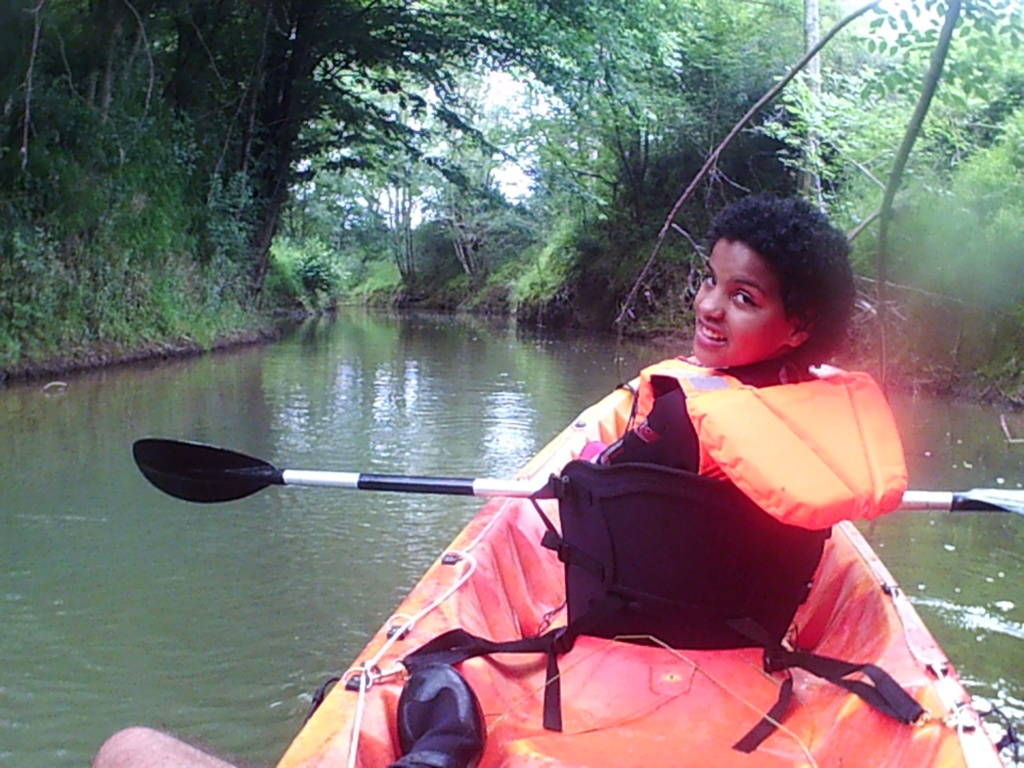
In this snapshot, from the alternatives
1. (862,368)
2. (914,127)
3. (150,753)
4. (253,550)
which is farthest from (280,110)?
(150,753)

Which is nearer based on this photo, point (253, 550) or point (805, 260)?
point (805, 260)

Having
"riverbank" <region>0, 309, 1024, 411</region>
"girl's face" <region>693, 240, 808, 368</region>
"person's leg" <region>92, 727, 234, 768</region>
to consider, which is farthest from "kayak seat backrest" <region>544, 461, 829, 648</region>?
"riverbank" <region>0, 309, 1024, 411</region>

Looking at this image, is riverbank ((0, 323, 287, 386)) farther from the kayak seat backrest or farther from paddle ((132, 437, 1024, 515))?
the kayak seat backrest

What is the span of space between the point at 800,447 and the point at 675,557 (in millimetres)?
352

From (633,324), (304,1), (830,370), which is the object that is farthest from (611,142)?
(830,370)

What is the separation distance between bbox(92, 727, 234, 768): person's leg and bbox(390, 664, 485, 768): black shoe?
0.31 meters

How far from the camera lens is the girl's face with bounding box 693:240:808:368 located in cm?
196

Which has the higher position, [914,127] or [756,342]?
[914,127]

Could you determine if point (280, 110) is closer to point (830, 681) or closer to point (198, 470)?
point (198, 470)

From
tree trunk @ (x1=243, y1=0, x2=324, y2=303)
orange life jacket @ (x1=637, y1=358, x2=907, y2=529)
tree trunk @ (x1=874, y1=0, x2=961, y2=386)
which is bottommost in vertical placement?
orange life jacket @ (x1=637, y1=358, x2=907, y2=529)

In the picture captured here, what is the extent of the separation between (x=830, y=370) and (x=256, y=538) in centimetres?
318

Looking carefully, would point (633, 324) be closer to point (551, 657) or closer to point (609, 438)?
point (609, 438)

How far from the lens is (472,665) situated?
6.78ft

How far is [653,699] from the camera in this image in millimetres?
2027
